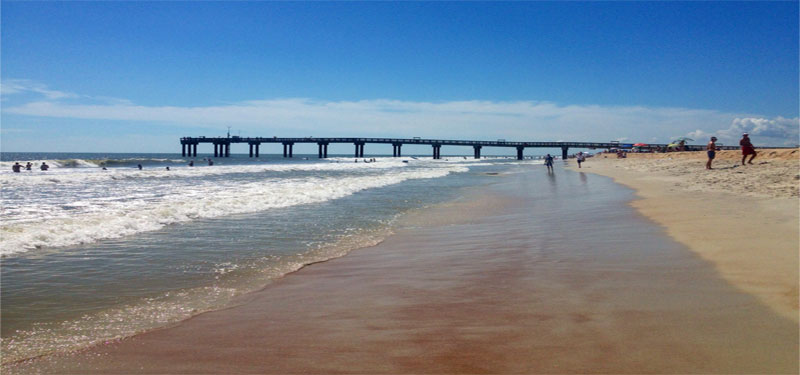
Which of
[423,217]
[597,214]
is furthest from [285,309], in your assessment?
[597,214]

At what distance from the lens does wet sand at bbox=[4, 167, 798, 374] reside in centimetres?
311

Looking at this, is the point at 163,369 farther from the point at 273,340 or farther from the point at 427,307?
the point at 427,307

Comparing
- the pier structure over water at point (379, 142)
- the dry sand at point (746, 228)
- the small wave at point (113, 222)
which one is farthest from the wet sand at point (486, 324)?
the pier structure over water at point (379, 142)

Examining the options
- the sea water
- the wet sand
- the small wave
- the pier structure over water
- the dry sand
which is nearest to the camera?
the wet sand

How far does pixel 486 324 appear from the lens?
12.5ft

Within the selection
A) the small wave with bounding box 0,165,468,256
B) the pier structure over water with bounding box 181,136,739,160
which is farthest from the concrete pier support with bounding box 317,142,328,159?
the small wave with bounding box 0,165,468,256

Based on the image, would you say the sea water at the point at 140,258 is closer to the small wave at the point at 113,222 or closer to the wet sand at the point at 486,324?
the small wave at the point at 113,222

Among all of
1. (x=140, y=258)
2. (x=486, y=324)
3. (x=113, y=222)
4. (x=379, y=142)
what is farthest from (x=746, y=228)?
(x=379, y=142)

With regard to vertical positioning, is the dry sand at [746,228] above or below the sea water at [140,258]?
above

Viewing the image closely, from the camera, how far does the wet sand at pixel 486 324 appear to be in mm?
3111

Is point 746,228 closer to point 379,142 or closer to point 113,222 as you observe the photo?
point 113,222

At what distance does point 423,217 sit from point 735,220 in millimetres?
6032

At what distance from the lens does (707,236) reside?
6980mm

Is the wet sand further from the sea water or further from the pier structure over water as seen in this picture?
the pier structure over water
